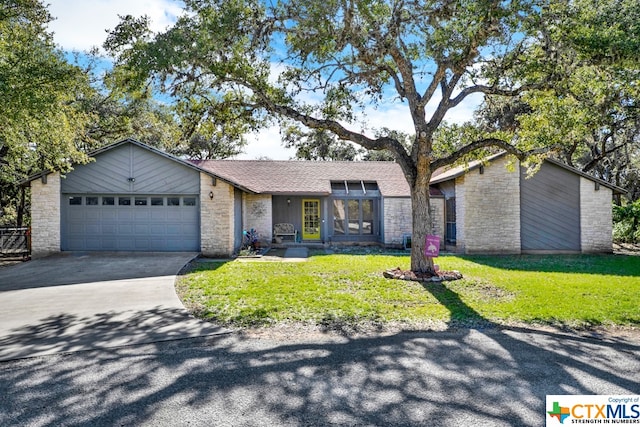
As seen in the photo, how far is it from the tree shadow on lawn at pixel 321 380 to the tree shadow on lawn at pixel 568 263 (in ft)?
21.8

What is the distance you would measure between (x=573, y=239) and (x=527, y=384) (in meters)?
13.8

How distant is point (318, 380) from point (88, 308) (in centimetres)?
515

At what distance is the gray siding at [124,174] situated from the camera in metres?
13.5

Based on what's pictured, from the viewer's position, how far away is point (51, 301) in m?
7.43

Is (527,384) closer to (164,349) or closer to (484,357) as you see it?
(484,357)

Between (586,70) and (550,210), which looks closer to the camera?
(586,70)

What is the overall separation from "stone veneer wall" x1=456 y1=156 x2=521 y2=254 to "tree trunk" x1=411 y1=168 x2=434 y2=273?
5696mm

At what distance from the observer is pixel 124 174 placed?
44.5ft

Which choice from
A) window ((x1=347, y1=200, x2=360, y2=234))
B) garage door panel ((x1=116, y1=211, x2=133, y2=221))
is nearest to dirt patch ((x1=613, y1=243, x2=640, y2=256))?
window ((x1=347, y1=200, x2=360, y2=234))

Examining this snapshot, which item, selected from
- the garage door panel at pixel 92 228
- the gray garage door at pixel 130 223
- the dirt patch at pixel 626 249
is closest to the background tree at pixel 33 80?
the gray garage door at pixel 130 223

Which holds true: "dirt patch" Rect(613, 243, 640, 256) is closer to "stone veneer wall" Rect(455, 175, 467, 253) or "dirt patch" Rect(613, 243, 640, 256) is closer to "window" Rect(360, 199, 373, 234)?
"stone veneer wall" Rect(455, 175, 467, 253)

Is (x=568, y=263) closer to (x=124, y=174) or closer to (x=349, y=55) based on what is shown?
(x=349, y=55)

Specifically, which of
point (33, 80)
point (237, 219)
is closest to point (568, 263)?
point (237, 219)

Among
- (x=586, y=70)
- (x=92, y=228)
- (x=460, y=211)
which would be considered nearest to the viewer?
(x=586, y=70)
